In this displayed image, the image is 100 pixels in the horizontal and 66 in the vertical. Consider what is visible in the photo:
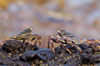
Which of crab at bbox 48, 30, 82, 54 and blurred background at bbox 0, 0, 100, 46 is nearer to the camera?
crab at bbox 48, 30, 82, 54

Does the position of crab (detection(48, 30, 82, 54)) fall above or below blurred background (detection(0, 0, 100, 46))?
below

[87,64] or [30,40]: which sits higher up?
[30,40]

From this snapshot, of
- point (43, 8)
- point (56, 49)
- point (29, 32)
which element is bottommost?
point (56, 49)

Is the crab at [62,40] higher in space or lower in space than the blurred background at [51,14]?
lower

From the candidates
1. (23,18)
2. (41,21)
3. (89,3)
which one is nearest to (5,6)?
(23,18)

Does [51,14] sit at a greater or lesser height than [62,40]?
greater

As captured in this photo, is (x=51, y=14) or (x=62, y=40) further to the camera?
(x=51, y=14)

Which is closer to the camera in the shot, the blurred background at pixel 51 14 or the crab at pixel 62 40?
the crab at pixel 62 40

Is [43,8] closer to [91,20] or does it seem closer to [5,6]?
[5,6]
